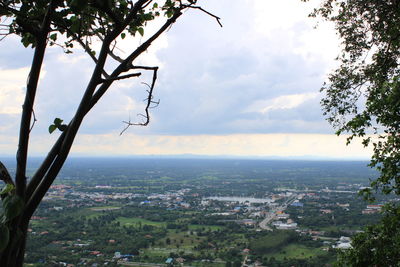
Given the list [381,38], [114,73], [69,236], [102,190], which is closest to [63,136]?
[114,73]

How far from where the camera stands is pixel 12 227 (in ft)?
3.60

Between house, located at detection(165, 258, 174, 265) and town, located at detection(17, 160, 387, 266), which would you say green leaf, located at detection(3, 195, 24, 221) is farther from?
house, located at detection(165, 258, 174, 265)

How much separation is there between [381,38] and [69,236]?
97.1 feet

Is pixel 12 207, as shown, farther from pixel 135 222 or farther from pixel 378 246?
pixel 135 222

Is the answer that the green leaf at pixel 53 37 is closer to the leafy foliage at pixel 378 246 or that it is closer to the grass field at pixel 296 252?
the leafy foliage at pixel 378 246

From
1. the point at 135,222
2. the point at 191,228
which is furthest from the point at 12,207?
the point at 135,222

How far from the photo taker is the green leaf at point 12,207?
990 millimetres

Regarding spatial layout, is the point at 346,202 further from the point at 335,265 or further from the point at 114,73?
the point at 114,73

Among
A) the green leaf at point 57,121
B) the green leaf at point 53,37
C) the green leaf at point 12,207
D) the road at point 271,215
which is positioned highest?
the green leaf at point 53,37

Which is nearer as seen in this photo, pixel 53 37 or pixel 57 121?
pixel 57 121

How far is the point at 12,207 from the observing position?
0.99 metres

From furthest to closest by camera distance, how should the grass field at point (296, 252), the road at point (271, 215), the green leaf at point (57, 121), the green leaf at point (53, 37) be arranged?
the road at point (271, 215), the grass field at point (296, 252), the green leaf at point (53, 37), the green leaf at point (57, 121)

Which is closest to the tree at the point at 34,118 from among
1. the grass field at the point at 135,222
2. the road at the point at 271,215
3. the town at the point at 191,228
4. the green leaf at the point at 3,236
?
the green leaf at the point at 3,236

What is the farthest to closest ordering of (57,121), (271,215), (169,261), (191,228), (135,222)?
1. (271,215)
2. (135,222)
3. (191,228)
4. (169,261)
5. (57,121)
